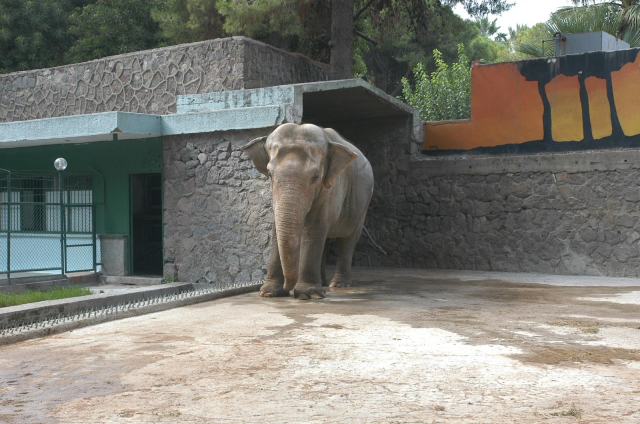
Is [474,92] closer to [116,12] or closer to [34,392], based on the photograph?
[34,392]

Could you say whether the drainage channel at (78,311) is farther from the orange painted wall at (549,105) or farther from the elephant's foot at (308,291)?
the orange painted wall at (549,105)

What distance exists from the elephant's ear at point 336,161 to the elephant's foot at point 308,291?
1243 mm

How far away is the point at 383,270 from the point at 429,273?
1.05 metres

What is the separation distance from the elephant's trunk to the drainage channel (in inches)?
58.0

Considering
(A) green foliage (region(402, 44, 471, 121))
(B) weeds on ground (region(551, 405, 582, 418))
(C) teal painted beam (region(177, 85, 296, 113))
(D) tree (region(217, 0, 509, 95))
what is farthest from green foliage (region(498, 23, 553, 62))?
(B) weeds on ground (region(551, 405, 582, 418))

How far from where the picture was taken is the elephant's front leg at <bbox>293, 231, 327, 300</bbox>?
8.28 m

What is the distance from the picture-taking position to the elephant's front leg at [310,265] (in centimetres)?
828

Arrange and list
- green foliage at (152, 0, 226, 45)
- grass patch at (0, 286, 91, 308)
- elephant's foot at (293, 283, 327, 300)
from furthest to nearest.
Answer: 1. green foliage at (152, 0, 226, 45)
2. grass patch at (0, 286, 91, 308)
3. elephant's foot at (293, 283, 327, 300)

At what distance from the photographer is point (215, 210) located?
10.8m

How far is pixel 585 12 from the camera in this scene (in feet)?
78.4

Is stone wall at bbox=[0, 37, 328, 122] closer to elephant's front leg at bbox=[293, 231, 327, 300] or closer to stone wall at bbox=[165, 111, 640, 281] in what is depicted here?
stone wall at bbox=[165, 111, 640, 281]

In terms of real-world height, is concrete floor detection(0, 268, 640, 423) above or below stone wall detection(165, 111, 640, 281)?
below

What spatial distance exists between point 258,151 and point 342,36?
27.1 ft

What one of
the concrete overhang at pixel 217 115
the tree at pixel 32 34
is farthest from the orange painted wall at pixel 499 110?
the tree at pixel 32 34
